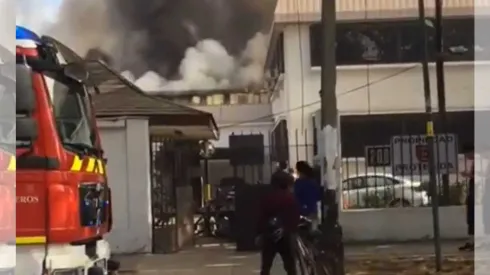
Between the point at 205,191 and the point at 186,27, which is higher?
the point at 186,27

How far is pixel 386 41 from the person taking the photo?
2438cm

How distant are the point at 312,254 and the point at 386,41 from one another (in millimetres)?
13101

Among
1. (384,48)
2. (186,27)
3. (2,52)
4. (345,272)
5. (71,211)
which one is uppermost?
(186,27)

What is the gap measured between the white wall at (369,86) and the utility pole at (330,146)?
35.1 feet

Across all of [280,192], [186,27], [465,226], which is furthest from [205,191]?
[186,27]

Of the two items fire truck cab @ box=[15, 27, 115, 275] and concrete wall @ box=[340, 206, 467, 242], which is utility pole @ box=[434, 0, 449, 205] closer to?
concrete wall @ box=[340, 206, 467, 242]

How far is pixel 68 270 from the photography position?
7.29 metres

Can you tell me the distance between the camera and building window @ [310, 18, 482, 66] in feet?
78.7

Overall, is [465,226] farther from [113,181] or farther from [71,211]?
[71,211]

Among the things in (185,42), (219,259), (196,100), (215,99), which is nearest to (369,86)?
(219,259)

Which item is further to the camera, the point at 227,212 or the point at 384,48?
the point at 384,48

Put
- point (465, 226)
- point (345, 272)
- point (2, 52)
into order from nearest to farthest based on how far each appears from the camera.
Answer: point (2, 52), point (345, 272), point (465, 226)

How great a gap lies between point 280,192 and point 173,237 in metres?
6.56

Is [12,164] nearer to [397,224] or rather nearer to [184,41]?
[397,224]
